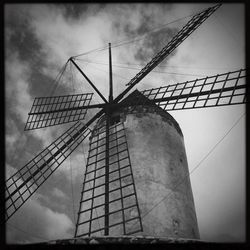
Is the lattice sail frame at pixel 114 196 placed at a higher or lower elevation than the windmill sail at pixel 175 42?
lower

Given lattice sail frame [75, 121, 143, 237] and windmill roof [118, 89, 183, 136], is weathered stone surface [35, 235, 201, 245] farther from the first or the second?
windmill roof [118, 89, 183, 136]

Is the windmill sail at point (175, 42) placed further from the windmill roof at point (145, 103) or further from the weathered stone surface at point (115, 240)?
the weathered stone surface at point (115, 240)

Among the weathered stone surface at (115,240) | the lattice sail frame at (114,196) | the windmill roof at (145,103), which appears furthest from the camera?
the windmill roof at (145,103)

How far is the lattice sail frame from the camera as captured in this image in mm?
6297

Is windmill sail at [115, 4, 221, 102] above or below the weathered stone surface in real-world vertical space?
above

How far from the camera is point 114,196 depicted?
23.3 ft

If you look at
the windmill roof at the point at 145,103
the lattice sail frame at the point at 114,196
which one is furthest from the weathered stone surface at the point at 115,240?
the windmill roof at the point at 145,103

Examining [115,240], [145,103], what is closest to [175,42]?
[145,103]

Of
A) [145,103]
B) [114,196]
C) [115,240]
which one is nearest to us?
[115,240]

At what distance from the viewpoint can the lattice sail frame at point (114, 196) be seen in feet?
20.7

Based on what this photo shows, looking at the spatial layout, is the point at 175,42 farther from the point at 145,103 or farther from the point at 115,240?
the point at 115,240

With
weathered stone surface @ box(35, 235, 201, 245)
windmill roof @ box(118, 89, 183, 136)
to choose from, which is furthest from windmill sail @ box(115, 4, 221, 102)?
weathered stone surface @ box(35, 235, 201, 245)
